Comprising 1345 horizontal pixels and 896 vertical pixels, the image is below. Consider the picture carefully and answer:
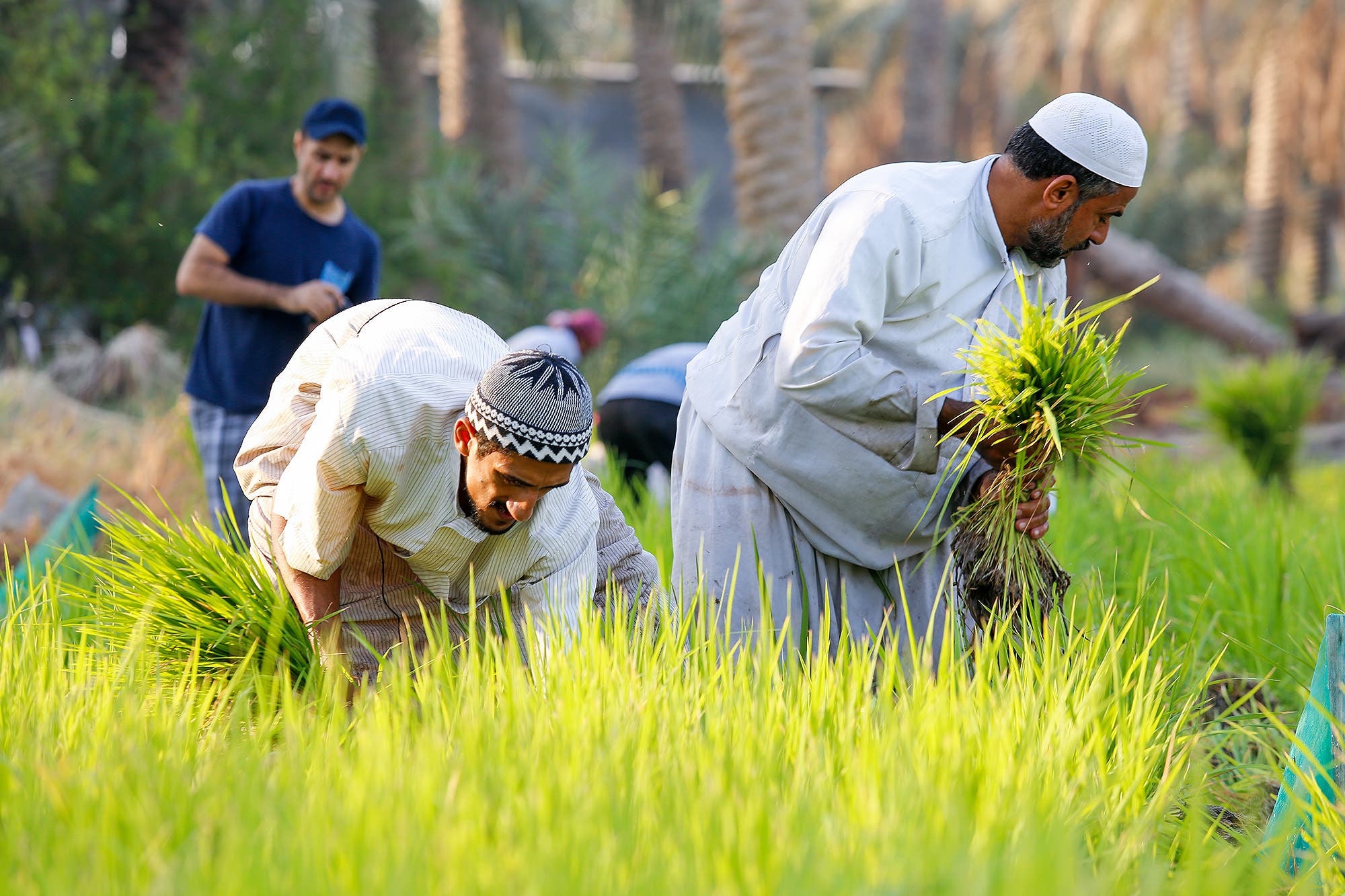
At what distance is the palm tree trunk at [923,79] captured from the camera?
14797 millimetres

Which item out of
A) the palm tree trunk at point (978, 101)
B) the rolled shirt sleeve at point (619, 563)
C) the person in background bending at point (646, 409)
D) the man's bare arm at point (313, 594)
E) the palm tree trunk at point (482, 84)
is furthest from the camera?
the palm tree trunk at point (978, 101)

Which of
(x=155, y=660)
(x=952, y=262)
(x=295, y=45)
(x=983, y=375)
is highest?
(x=295, y=45)

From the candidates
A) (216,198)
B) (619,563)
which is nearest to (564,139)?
(216,198)

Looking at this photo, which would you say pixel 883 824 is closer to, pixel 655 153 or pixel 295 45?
pixel 295 45

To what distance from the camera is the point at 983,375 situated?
2.37 meters

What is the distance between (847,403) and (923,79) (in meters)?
13.3

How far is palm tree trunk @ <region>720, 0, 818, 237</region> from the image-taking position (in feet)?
28.6

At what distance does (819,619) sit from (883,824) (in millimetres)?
1215

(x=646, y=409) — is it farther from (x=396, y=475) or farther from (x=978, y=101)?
(x=978, y=101)

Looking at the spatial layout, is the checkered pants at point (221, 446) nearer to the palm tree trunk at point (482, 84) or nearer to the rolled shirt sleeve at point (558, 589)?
the rolled shirt sleeve at point (558, 589)

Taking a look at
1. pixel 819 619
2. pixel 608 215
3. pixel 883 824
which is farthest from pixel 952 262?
pixel 608 215

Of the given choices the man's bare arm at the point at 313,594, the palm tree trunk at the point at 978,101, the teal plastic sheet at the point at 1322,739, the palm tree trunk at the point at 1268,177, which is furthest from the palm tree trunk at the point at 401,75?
the palm tree trunk at the point at 978,101

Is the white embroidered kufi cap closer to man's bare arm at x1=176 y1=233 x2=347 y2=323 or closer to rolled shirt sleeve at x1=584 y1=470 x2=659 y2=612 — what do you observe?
rolled shirt sleeve at x1=584 y1=470 x2=659 y2=612

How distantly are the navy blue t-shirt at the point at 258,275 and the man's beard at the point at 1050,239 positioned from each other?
7.38 ft
